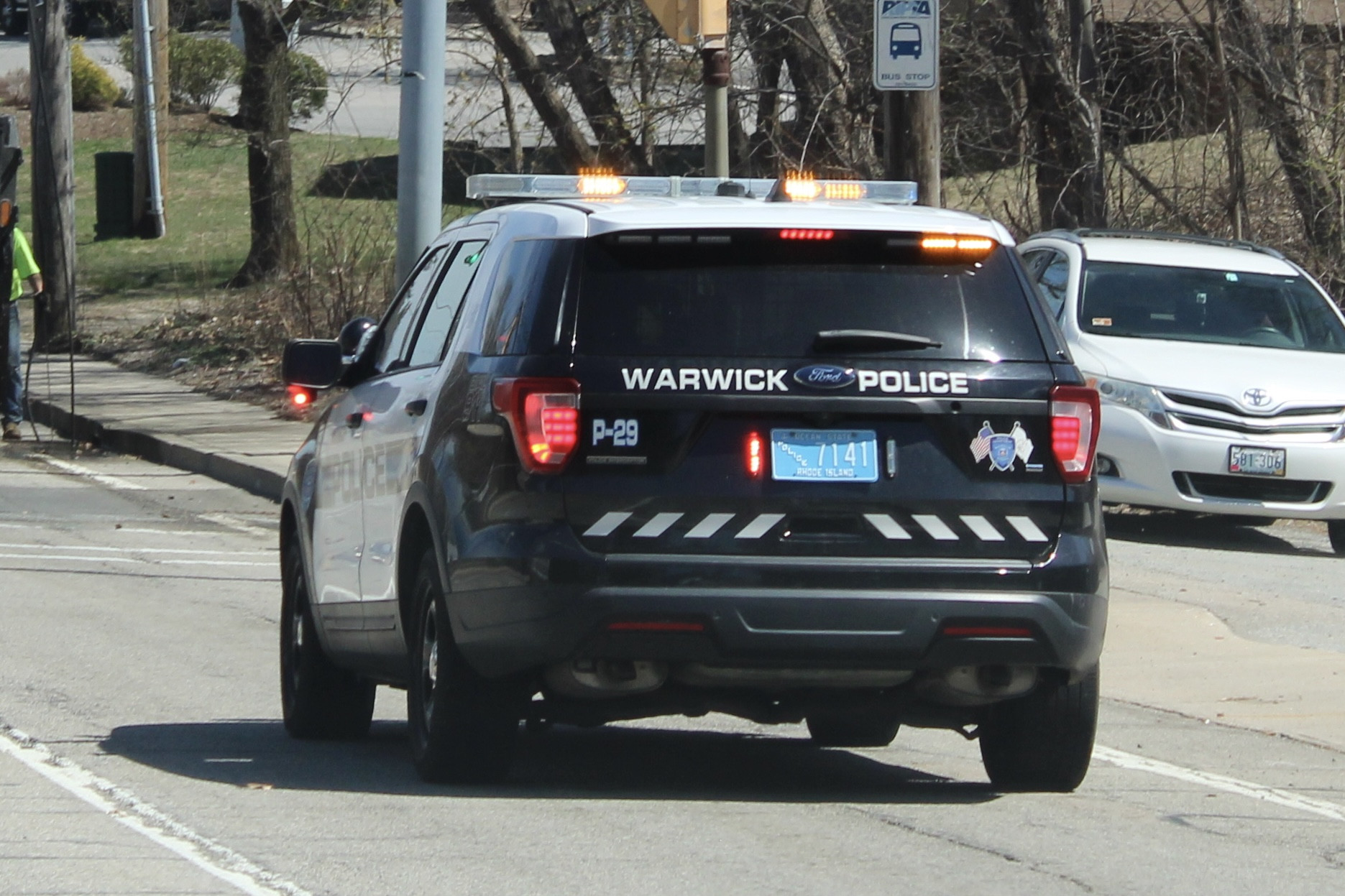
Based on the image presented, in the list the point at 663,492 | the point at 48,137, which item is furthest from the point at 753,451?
the point at 48,137

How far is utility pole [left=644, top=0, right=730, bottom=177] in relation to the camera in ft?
40.7

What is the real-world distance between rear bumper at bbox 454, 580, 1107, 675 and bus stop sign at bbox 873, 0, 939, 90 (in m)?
6.41

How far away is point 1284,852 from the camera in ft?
21.1

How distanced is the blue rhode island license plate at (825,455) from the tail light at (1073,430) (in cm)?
54

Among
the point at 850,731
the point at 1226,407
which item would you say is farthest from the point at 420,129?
the point at 850,731

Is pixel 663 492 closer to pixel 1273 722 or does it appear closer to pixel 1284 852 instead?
pixel 1284 852

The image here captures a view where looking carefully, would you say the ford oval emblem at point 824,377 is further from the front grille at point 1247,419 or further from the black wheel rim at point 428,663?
the front grille at point 1247,419

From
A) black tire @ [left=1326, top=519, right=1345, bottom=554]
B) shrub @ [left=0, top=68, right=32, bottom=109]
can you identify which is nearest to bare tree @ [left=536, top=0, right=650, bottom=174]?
black tire @ [left=1326, top=519, right=1345, bottom=554]

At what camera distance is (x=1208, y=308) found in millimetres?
14438

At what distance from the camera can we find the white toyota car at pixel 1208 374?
519 inches

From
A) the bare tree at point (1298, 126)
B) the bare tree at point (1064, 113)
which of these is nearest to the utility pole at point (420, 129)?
the bare tree at point (1064, 113)

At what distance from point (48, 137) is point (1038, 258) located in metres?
12.4

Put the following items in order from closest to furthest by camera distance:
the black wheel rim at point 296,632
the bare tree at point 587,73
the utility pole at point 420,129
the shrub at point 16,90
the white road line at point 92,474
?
the black wheel rim at point 296,632 < the utility pole at point 420,129 < the white road line at point 92,474 < the bare tree at point 587,73 < the shrub at point 16,90

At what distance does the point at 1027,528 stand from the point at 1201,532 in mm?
8535
